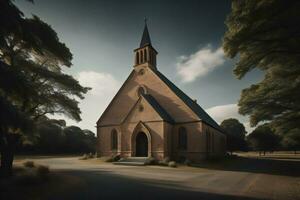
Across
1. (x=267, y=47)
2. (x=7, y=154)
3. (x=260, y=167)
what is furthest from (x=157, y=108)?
(x=267, y=47)

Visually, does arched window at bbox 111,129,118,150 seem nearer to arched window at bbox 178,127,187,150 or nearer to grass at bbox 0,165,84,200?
arched window at bbox 178,127,187,150

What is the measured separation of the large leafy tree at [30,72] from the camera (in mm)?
7895

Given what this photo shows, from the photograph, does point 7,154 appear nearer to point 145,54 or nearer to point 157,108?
point 157,108

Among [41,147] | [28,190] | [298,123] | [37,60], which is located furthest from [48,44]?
[41,147]

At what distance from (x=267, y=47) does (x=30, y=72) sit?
1368 cm

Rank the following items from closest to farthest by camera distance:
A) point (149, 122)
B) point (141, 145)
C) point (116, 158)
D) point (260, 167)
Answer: point (260, 167)
point (149, 122)
point (116, 158)
point (141, 145)

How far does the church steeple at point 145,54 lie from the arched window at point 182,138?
35.9 ft

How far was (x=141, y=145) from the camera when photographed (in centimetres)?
2692

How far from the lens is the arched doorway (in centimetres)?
2669

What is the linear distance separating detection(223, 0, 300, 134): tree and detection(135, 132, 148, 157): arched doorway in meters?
15.5

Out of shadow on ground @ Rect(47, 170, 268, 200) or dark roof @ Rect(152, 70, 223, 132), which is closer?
shadow on ground @ Rect(47, 170, 268, 200)

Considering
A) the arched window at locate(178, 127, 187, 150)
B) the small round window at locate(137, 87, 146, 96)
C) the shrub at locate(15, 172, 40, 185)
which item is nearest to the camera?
the shrub at locate(15, 172, 40, 185)

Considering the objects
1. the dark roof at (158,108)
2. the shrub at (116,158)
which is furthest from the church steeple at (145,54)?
the shrub at (116,158)

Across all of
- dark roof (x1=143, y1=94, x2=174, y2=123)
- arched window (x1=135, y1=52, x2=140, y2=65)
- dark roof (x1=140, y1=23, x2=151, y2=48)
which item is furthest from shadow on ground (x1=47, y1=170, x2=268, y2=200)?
dark roof (x1=140, y1=23, x2=151, y2=48)
